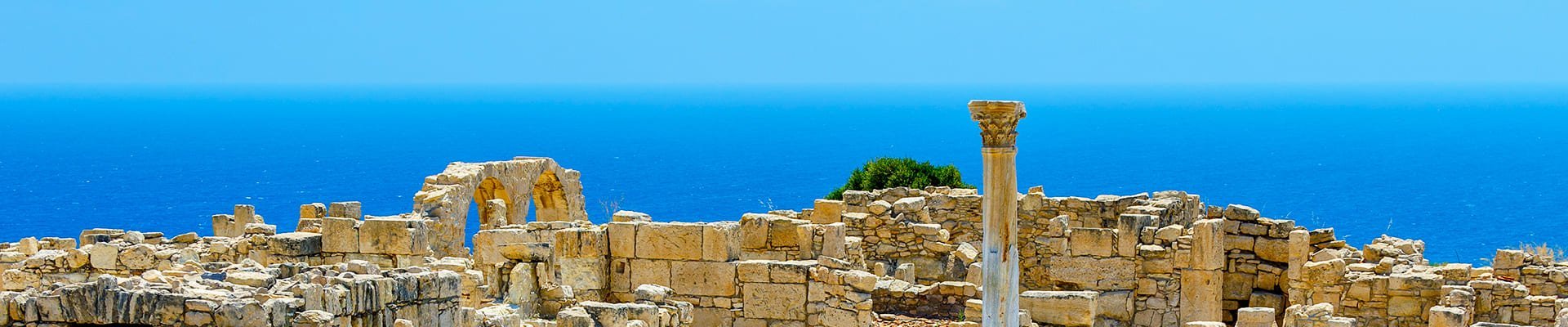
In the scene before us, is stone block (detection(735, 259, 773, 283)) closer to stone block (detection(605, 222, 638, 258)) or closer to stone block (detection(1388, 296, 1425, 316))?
stone block (detection(605, 222, 638, 258))

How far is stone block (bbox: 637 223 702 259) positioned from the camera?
18562 mm

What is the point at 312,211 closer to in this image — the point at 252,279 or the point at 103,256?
the point at 103,256

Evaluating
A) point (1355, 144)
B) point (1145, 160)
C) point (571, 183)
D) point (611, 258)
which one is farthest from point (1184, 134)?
point (611, 258)

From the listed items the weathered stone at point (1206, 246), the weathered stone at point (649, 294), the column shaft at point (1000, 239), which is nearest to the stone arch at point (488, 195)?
the weathered stone at point (1206, 246)

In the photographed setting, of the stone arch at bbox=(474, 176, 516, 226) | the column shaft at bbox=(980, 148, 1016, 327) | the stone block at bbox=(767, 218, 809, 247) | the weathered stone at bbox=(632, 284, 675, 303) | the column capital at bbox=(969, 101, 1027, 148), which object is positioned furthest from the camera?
the stone arch at bbox=(474, 176, 516, 226)

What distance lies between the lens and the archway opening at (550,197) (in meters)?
30.6

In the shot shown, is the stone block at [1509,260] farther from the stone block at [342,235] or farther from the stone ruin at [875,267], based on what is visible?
the stone block at [342,235]

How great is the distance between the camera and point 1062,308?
54.1 ft

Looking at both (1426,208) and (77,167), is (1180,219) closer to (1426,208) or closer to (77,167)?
(1426,208)

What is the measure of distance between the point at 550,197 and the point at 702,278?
12554 mm

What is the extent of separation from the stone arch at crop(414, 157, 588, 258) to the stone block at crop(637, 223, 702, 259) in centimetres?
358

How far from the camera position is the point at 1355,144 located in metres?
135

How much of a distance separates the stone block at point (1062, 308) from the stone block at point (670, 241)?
320 cm

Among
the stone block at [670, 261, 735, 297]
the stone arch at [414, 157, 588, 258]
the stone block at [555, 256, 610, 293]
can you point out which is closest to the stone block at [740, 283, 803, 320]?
the stone block at [670, 261, 735, 297]
